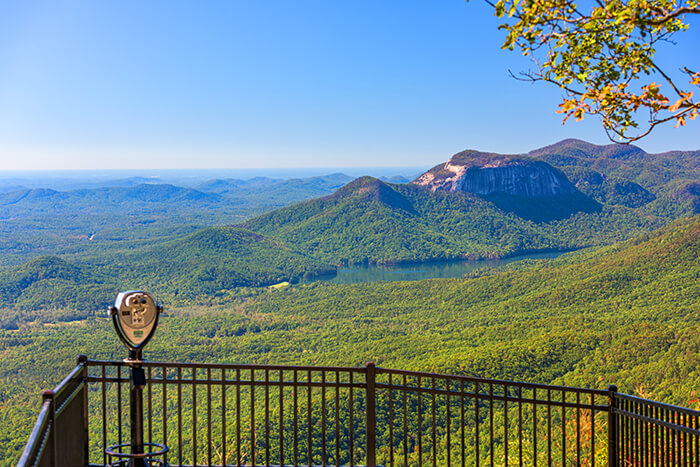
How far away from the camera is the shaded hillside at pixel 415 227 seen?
11050cm

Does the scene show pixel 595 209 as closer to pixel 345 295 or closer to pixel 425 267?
pixel 425 267

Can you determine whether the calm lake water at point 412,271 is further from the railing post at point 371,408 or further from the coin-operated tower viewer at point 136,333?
the coin-operated tower viewer at point 136,333

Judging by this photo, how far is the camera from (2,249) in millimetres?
114438

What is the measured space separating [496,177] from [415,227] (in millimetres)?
27362

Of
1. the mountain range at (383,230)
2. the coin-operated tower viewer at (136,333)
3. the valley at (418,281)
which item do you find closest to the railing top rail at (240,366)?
the coin-operated tower viewer at (136,333)

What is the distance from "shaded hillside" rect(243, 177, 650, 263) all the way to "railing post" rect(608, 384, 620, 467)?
335ft

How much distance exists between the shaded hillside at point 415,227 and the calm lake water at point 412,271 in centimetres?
369

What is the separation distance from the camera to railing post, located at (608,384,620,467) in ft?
14.6

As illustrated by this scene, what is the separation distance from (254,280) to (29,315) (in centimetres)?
3256

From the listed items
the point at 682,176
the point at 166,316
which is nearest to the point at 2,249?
the point at 166,316

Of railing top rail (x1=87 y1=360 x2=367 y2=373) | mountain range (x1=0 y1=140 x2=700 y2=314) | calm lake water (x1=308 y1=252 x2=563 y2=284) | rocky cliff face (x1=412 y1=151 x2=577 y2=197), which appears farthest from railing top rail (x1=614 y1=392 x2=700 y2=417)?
rocky cliff face (x1=412 y1=151 x2=577 y2=197)

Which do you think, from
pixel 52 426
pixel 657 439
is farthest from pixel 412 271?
pixel 52 426

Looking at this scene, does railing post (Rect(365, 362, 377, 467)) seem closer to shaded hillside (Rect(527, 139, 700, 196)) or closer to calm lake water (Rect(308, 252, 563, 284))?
A: calm lake water (Rect(308, 252, 563, 284))

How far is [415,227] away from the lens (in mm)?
117188
